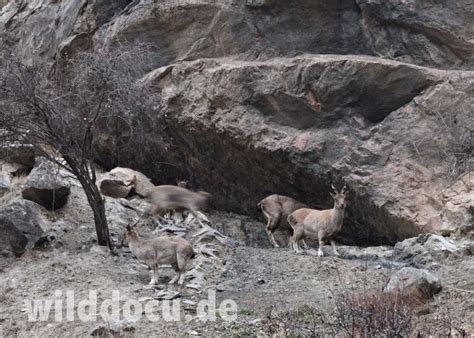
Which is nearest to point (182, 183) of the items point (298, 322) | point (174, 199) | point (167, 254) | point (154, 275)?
point (174, 199)

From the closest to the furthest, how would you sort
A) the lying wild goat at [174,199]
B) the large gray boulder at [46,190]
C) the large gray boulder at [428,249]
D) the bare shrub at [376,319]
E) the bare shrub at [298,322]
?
the bare shrub at [376,319] → the bare shrub at [298,322] → the large gray boulder at [428,249] → the large gray boulder at [46,190] → the lying wild goat at [174,199]

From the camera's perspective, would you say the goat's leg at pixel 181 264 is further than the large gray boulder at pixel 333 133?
No

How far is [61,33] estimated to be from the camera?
2211cm

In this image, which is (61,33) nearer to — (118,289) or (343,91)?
(343,91)

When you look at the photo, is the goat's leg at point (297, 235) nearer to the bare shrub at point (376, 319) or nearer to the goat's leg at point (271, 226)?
the goat's leg at point (271, 226)

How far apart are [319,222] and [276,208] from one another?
162 cm

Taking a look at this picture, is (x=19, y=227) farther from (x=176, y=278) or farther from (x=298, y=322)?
(x=298, y=322)

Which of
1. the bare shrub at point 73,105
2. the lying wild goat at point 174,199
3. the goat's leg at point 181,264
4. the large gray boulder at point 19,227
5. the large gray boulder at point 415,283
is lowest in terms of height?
the large gray boulder at point 415,283

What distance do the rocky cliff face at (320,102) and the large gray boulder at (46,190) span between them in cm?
229

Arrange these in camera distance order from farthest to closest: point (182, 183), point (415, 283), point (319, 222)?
point (182, 183)
point (319, 222)
point (415, 283)

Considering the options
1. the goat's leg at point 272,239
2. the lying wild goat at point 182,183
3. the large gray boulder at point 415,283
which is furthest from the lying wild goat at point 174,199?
the large gray boulder at point 415,283

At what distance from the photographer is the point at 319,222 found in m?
16.4

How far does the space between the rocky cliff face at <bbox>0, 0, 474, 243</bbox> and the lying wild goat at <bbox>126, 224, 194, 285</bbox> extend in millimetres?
4365

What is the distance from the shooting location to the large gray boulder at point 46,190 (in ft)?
54.6
